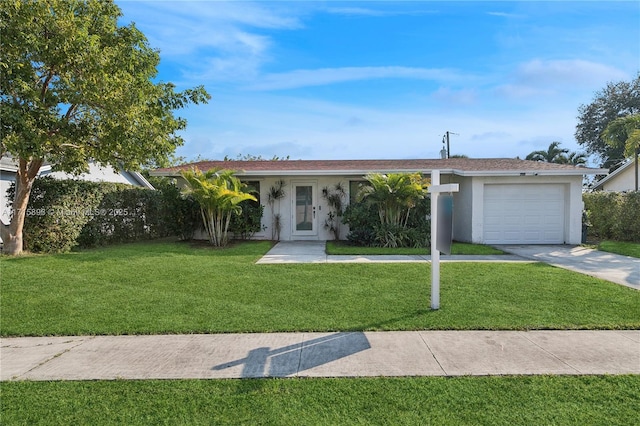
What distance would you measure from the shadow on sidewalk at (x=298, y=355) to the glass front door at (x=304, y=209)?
10.3 m

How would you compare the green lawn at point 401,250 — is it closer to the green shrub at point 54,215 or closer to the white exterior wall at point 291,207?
the white exterior wall at point 291,207

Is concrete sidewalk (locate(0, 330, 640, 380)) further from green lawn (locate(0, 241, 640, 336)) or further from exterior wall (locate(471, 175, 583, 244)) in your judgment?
exterior wall (locate(471, 175, 583, 244))

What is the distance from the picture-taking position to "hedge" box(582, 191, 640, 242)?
45.4 feet

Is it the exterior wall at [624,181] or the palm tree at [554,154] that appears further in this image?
the palm tree at [554,154]

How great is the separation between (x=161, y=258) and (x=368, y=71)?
30.2 ft

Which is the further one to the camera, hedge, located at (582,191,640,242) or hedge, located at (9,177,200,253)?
hedge, located at (582,191,640,242)

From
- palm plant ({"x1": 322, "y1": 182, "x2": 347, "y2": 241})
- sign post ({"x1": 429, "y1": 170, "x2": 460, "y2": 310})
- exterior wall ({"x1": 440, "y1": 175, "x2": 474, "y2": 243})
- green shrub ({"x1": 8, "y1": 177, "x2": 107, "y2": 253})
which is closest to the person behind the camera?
sign post ({"x1": 429, "y1": 170, "x2": 460, "y2": 310})

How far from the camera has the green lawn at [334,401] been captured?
2.80 m

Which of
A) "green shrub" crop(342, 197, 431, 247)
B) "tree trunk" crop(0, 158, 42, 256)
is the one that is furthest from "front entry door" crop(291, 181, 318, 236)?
"tree trunk" crop(0, 158, 42, 256)

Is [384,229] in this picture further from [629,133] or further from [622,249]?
[629,133]

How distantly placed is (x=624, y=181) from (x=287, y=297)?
28.4 m

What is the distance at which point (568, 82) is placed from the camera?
Result: 37.2 feet

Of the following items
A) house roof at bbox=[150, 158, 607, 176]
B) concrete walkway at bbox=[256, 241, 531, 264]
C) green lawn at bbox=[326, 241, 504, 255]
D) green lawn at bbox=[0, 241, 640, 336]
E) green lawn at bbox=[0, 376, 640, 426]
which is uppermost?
house roof at bbox=[150, 158, 607, 176]

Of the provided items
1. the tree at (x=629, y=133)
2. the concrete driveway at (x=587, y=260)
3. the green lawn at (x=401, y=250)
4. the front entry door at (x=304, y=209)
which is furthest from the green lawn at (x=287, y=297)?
the tree at (x=629, y=133)
